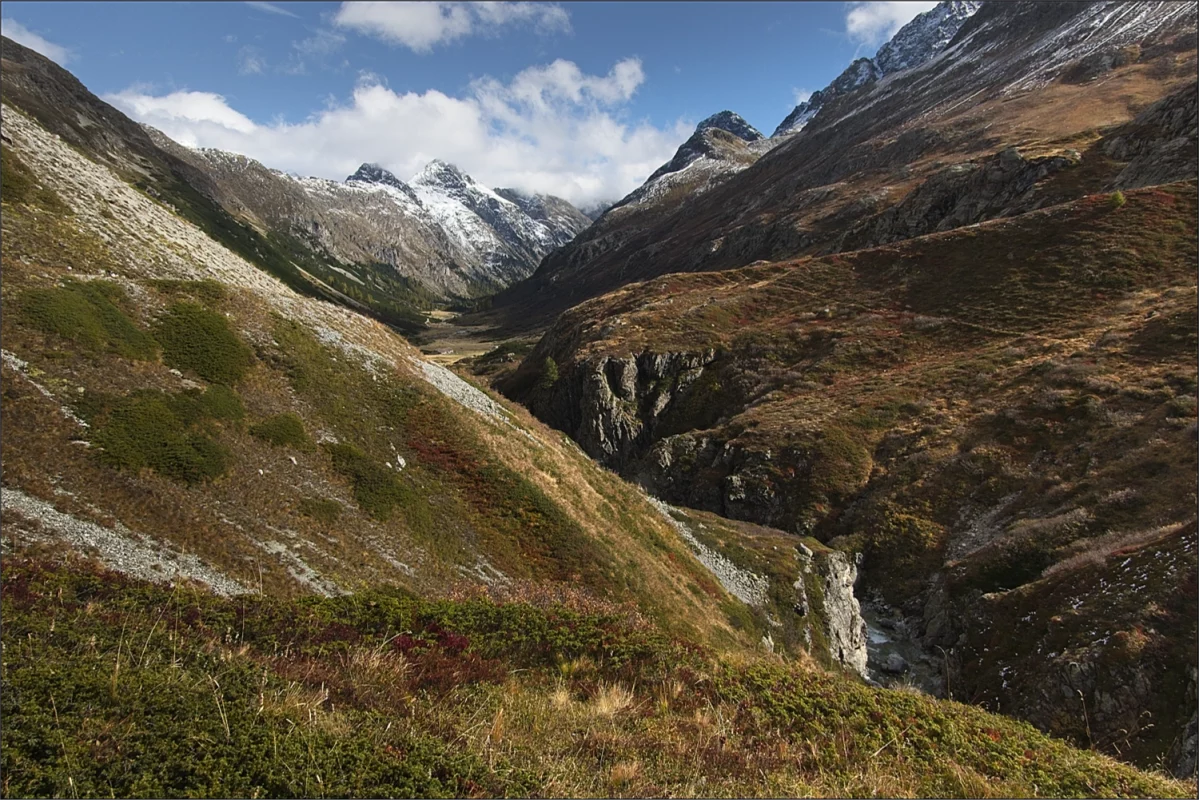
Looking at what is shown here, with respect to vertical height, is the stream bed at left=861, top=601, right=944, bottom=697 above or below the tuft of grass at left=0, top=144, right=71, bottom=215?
below

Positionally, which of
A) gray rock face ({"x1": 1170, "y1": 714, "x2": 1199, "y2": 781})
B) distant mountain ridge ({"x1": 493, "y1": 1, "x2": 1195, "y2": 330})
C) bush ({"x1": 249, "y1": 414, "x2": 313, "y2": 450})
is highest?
distant mountain ridge ({"x1": 493, "y1": 1, "x2": 1195, "y2": 330})

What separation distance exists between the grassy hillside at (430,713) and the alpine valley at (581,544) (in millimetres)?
54

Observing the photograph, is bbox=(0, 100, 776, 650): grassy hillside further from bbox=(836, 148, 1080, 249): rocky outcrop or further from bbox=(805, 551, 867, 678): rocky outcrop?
bbox=(836, 148, 1080, 249): rocky outcrop

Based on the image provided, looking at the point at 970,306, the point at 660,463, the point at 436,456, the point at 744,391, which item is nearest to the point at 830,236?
the point at 970,306

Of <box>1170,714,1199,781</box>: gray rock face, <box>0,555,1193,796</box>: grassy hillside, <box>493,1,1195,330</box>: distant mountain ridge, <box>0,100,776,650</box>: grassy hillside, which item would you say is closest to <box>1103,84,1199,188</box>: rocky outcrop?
<box>493,1,1195,330</box>: distant mountain ridge

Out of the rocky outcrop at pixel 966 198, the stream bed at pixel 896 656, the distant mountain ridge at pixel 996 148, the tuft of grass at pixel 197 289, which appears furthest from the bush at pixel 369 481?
the rocky outcrop at pixel 966 198

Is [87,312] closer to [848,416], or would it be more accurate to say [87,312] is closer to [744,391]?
[848,416]

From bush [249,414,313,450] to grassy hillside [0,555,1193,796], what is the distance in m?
7.41

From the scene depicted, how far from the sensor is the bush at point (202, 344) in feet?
61.7

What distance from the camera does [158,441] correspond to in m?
15.1

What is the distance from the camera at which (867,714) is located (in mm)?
8281

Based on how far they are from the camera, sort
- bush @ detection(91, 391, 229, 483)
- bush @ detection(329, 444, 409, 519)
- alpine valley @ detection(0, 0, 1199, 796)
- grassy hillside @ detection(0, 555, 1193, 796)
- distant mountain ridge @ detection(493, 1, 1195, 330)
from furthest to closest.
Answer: distant mountain ridge @ detection(493, 1, 1195, 330) → bush @ detection(329, 444, 409, 519) → bush @ detection(91, 391, 229, 483) → alpine valley @ detection(0, 0, 1199, 796) → grassy hillside @ detection(0, 555, 1193, 796)

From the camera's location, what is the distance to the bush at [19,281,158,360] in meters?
16.8

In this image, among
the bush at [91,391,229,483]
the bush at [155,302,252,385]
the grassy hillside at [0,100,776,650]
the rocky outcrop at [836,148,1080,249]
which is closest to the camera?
the grassy hillside at [0,100,776,650]
